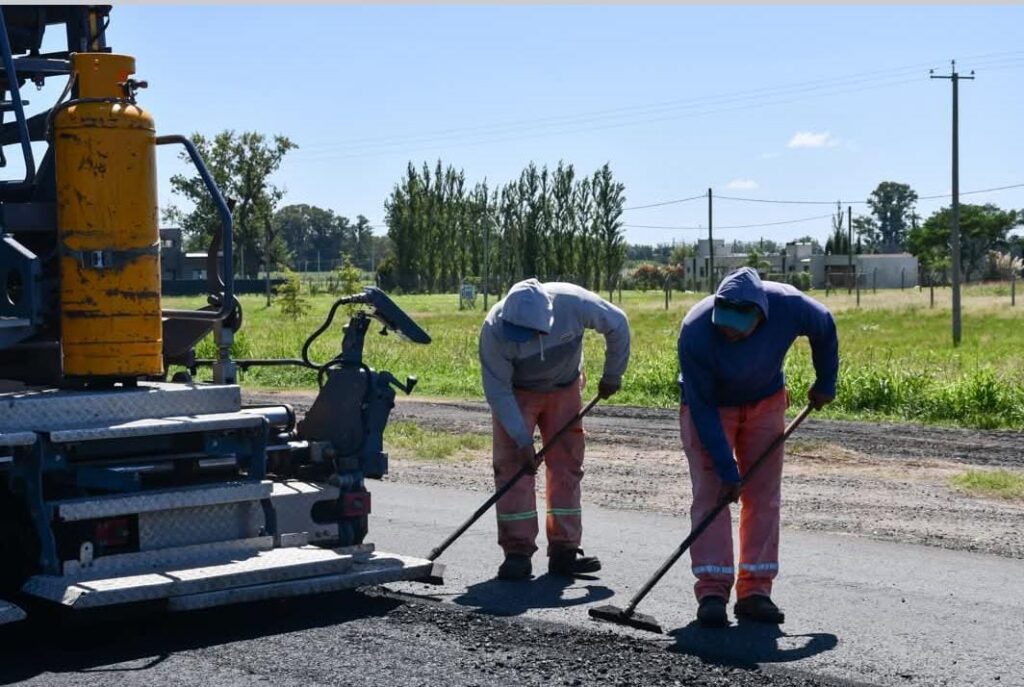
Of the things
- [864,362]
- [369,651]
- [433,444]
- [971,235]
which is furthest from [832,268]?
[369,651]

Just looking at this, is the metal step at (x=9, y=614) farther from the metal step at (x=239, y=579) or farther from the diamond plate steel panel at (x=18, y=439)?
the diamond plate steel panel at (x=18, y=439)

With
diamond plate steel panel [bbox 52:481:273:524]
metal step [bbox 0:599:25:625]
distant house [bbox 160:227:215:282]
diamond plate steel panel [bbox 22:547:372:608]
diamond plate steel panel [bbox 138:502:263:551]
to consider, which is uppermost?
distant house [bbox 160:227:215:282]

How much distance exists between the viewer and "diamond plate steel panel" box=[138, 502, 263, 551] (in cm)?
717

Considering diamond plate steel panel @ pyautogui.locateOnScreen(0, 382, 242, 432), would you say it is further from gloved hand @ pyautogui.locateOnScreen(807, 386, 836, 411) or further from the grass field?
gloved hand @ pyautogui.locateOnScreen(807, 386, 836, 411)

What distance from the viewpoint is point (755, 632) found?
281 inches

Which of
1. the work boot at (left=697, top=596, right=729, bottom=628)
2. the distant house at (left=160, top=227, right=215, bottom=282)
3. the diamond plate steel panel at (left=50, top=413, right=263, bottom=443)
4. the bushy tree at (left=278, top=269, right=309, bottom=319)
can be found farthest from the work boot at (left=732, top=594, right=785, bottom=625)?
the bushy tree at (left=278, top=269, right=309, bottom=319)

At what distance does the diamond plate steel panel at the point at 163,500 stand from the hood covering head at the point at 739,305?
241cm

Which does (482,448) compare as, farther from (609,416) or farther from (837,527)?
(837,527)

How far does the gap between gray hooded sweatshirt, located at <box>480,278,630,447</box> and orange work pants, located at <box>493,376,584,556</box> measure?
0.11 metres

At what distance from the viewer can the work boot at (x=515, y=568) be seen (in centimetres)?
845

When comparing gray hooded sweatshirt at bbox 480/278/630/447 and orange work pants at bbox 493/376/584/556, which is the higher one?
gray hooded sweatshirt at bbox 480/278/630/447

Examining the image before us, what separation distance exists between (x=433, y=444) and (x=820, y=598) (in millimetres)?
8221

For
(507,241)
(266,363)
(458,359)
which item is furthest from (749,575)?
(507,241)

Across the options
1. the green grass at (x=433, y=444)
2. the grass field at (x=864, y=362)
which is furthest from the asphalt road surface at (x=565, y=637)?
the green grass at (x=433, y=444)
